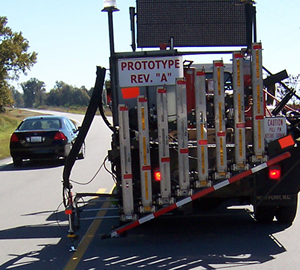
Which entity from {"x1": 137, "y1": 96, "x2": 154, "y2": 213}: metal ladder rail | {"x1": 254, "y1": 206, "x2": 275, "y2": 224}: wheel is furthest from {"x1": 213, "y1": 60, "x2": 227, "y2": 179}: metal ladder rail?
{"x1": 254, "y1": 206, "x2": 275, "y2": 224}: wheel

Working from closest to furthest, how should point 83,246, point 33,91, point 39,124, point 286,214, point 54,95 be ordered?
1. point 83,246
2. point 286,214
3. point 39,124
4. point 54,95
5. point 33,91

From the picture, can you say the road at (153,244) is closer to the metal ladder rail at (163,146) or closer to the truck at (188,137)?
the truck at (188,137)

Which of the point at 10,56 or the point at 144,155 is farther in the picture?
the point at 10,56

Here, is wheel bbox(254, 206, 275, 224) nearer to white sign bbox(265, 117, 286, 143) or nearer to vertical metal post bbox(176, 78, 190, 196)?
white sign bbox(265, 117, 286, 143)

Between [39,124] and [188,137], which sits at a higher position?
[39,124]

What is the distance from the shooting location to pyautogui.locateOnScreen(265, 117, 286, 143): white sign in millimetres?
6629

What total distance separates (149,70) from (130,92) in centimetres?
38

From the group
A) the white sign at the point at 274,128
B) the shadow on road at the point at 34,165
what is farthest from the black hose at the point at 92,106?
the shadow on road at the point at 34,165

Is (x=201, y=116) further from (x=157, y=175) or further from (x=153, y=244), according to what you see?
(x=153, y=244)

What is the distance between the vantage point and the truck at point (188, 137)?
6453 millimetres

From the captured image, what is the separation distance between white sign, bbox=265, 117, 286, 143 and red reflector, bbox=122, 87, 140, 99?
1.72 metres

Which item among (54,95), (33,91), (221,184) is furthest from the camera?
(33,91)

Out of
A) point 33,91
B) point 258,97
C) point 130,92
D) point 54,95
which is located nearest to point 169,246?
point 130,92

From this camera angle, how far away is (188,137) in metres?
6.81
